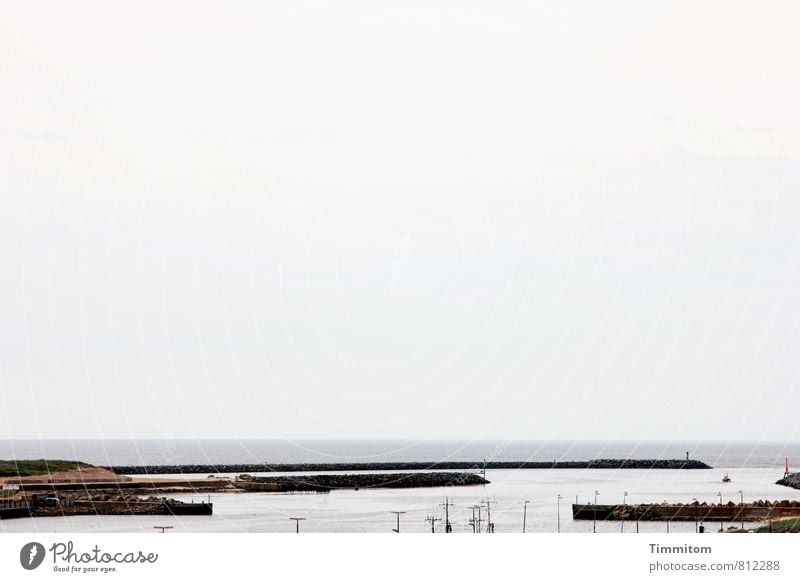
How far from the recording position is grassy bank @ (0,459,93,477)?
48.2 metres

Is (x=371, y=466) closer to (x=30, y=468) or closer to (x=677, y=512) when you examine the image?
(x=30, y=468)

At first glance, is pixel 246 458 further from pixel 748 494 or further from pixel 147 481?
pixel 748 494

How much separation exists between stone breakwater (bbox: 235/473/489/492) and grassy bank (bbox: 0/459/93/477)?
29.6ft

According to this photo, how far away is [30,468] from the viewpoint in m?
51.9

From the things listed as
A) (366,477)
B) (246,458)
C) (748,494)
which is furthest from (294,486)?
(246,458)
